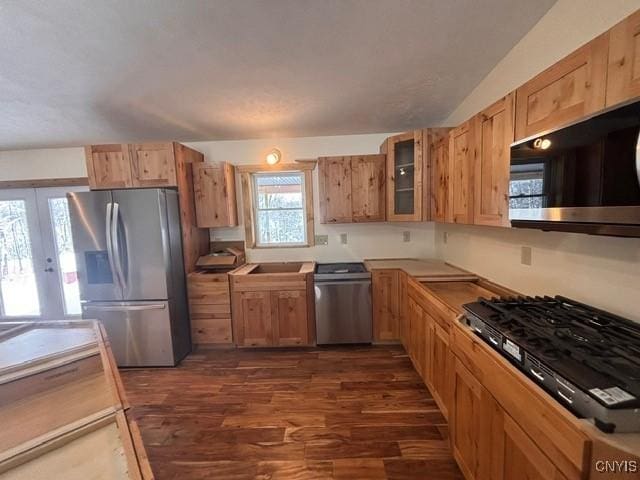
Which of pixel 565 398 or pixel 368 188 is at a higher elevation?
pixel 368 188

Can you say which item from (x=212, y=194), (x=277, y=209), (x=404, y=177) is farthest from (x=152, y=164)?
(x=404, y=177)

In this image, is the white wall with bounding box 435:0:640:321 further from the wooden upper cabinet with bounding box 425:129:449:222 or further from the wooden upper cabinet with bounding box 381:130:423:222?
the wooden upper cabinet with bounding box 381:130:423:222

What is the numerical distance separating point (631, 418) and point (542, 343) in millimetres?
311

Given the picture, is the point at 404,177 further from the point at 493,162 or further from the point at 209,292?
the point at 209,292

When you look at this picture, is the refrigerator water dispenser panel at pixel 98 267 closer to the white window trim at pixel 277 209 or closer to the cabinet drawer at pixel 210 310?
the cabinet drawer at pixel 210 310

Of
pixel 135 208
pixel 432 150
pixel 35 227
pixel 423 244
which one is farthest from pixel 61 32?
pixel 423 244

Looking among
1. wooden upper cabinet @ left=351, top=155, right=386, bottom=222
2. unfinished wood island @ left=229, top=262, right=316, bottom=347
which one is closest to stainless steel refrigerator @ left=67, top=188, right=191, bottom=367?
unfinished wood island @ left=229, top=262, right=316, bottom=347

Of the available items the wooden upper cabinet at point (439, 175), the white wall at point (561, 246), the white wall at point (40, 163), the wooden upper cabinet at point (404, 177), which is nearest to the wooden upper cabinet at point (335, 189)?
the wooden upper cabinet at point (404, 177)

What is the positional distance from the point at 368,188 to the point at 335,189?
1.30 ft

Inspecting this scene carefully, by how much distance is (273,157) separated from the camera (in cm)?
323

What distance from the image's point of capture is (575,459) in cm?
71

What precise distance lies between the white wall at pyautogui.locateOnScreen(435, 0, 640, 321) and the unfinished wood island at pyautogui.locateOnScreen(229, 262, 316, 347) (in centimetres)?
181

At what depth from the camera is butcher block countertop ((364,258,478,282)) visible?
2365 millimetres

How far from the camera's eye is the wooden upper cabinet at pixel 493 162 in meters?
1.43
